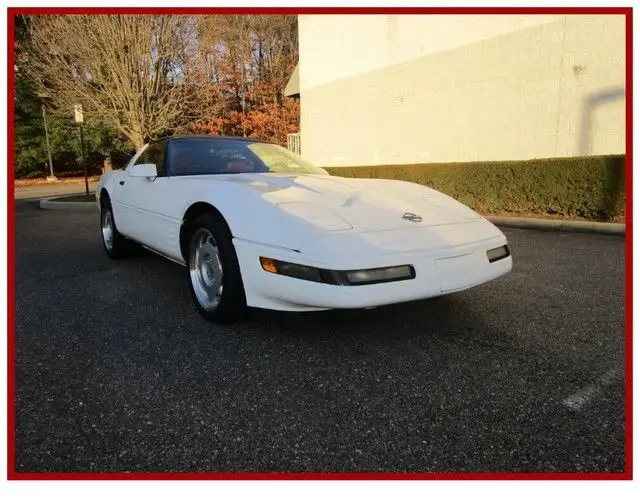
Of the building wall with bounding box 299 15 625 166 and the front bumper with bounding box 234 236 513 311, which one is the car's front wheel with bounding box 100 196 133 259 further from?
the building wall with bounding box 299 15 625 166

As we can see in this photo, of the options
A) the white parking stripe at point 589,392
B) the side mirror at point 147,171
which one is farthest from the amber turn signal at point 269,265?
the side mirror at point 147,171

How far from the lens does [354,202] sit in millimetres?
2730

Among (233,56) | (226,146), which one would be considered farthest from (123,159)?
(226,146)

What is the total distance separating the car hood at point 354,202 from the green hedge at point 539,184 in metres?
4.93

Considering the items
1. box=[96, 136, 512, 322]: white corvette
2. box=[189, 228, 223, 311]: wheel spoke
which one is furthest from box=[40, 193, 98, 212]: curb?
box=[189, 228, 223, 311]: wheel spoke

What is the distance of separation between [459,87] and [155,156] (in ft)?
27.0

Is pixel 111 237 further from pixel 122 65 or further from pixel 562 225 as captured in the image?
pixel 122 65

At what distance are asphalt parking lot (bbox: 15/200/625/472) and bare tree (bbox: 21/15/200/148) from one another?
1232 centimetres

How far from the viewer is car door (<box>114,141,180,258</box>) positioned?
133 inches

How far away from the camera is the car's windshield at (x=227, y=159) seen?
353 cm

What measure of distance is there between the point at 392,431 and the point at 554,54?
9205 millimetres

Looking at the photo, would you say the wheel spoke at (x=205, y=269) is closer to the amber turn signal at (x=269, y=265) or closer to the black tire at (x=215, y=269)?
the black tire at (x=215, y=269)

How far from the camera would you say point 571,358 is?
2359mm

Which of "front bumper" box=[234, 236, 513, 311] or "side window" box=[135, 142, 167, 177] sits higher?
"side window" box=[135, 142, 167, 177]
